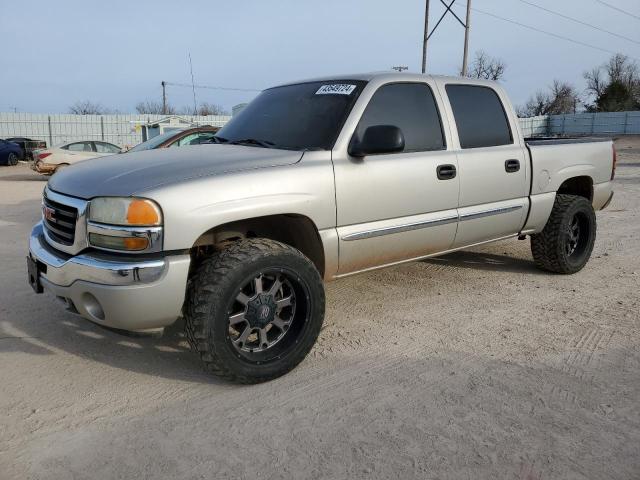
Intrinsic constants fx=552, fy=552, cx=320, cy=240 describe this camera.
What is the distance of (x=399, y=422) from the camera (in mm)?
2789

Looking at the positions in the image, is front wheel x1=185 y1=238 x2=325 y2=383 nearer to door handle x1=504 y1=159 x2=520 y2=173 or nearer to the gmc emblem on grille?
the gmc emblem on grille

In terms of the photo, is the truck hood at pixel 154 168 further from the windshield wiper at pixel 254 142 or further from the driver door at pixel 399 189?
the driver door at pixel 399 189

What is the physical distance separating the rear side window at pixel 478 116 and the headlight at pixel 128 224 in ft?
8.41

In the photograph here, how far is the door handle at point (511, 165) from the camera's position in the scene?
15.2 feet

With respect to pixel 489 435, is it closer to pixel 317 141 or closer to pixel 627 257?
pixel 317 141

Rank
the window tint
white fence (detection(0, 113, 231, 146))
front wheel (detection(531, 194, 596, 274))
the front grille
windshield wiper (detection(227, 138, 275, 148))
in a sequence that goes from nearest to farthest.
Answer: the front grille → windshield wiper (detection(227, 138, 275, 148)) → front wheel (detection(531, 194, 596, 274)) → the window tint → white fence (detection(0, 113, 231, 146))

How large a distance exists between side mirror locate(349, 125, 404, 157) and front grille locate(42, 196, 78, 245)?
176 centimetres

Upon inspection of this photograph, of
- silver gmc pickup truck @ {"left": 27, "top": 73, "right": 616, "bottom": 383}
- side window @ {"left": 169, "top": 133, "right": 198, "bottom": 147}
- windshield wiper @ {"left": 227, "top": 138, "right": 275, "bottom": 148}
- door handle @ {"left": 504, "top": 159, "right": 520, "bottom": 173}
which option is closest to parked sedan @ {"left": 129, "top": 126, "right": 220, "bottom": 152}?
side window @ {"left": 169, "top": 133, "right": 198, "bottom": 147}

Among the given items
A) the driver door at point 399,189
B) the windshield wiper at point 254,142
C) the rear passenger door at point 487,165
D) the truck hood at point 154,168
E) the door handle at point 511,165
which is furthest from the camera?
the door handle at point 511,165

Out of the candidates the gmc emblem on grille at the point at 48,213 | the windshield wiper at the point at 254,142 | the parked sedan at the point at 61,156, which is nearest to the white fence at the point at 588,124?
the parked sedan at the point at 61,156

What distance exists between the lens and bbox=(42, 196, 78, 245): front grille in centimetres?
313

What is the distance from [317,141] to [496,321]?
1.93 metres

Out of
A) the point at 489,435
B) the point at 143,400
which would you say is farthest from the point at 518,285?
the point at 143,400

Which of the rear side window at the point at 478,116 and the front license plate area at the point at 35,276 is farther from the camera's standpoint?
the rear side window at the point at 478,116
